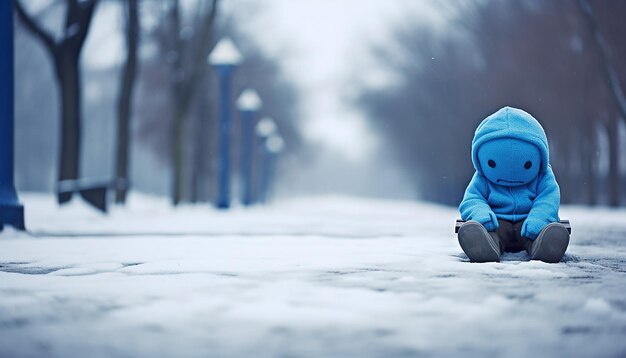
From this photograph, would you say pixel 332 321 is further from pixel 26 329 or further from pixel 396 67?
pixel 396 67

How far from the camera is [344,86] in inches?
1624

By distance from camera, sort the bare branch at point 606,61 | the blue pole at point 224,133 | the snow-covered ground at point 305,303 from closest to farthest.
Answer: the snow-covered ground at point 305,303, the bare branch at point 606,61, the blue pole at point 224,133

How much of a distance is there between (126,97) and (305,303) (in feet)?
54.2

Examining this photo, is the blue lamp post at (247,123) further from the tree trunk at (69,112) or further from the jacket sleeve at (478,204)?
the jacket sleeve at (478,204)

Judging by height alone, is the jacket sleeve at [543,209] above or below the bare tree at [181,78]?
below

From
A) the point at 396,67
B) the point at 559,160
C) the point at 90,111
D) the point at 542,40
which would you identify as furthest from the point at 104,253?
the point at 90,111

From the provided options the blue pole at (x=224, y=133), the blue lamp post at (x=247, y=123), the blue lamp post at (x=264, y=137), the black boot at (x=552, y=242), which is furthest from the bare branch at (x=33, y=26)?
the blue lamp post at (x=264, y=137)

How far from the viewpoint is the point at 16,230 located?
8789 millimetres

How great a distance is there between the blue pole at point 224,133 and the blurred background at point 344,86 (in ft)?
0.99

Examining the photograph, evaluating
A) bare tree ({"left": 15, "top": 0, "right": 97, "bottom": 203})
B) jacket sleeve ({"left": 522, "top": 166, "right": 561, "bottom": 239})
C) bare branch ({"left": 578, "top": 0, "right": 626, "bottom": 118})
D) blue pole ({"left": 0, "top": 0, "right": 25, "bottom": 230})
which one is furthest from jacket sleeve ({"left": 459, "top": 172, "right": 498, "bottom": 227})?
bare branch ({"left": 578, "top": 0, "right": 626, "bottom": 118})

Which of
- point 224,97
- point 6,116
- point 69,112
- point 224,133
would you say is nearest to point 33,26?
point 69,112

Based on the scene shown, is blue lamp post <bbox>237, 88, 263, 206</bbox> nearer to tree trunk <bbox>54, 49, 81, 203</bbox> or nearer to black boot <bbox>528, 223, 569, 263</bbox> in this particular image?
tree trunk <bbox>54, 49, 81, 203</bbox>

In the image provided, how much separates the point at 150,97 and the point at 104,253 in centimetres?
2830

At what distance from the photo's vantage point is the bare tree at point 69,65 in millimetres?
14461
